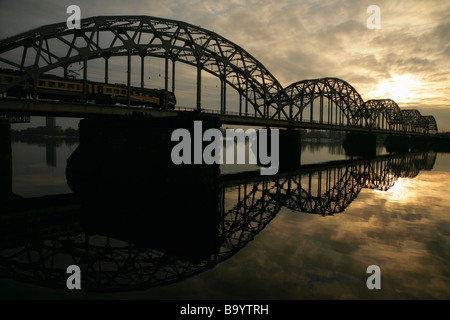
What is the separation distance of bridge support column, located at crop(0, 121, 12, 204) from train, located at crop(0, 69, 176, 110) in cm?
536

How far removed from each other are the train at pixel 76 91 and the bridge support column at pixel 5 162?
536 centimetres

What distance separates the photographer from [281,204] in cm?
2370

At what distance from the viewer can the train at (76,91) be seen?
98.1ft

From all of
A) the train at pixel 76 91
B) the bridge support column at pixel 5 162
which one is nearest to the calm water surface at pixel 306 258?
the bridge support column at pixel 5 162

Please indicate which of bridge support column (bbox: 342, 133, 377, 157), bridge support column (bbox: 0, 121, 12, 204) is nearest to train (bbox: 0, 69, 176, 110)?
bridge support column (bbox: 0, 121, 12, 204)

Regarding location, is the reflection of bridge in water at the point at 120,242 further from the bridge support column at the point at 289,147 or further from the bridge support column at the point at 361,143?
the bridge support column at the point at 361,143

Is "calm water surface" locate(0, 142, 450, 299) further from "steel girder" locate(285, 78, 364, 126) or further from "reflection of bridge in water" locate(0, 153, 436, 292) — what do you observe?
"steel girder" locate(285, 78, 364, 126)

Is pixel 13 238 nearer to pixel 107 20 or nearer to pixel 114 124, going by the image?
pixel 114 124

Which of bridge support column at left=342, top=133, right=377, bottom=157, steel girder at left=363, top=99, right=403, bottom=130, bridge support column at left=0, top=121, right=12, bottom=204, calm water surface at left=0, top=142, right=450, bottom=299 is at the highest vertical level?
steel girder at left=363, top=99, right=403, bottom=130

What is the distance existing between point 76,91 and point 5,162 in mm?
11325

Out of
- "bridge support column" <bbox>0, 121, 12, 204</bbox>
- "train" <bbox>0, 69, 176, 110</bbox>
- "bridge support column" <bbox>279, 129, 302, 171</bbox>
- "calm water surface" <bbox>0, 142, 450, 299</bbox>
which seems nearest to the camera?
"calm water surface" <bbox>0, 142, 450, 299</bbox>

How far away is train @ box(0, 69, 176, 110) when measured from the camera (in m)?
29.9
